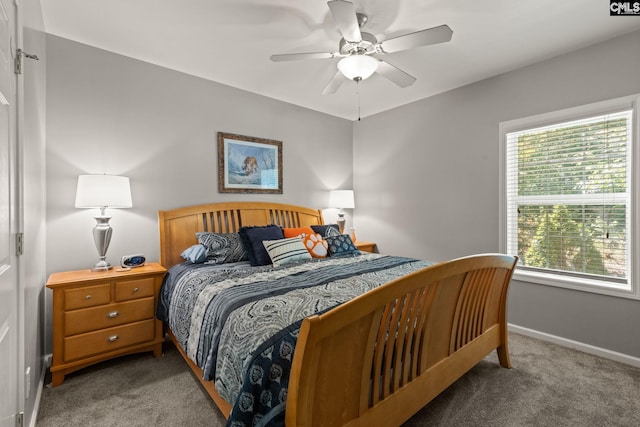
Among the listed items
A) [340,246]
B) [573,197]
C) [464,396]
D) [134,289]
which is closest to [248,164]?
[340,246]

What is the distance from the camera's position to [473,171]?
3400 millimetres

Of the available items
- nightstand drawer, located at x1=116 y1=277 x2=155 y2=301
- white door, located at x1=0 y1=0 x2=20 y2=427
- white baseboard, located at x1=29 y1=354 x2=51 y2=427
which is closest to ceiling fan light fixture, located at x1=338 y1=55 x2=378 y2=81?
white door, located at x1=0 y1=0 x2=20 y2=427

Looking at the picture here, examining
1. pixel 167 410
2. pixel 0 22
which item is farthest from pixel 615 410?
pixel 0 22

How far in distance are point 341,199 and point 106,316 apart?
2879mm

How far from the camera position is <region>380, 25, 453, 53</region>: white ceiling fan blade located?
5.97 ft

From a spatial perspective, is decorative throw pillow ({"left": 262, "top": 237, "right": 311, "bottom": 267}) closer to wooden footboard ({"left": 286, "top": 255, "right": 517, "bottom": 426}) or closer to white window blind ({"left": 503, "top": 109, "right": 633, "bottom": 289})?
wooden footboard ({"left": 286, "top": 255, "right": 517, "bottom": 426})

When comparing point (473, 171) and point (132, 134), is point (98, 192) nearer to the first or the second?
point (132, 134)

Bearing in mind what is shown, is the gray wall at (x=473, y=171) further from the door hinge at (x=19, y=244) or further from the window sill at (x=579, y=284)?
the door hinge at (x=19, y=244)

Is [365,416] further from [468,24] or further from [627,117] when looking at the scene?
[627,117]

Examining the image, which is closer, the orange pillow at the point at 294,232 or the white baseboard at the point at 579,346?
the white baseboard at the point at 579,346

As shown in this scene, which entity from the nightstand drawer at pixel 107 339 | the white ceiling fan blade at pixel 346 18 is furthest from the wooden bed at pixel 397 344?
the white ceiling fan blade at pixel 346 18

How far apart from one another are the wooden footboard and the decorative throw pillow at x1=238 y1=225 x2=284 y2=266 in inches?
61.5

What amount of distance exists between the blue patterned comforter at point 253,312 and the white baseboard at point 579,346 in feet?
4.36

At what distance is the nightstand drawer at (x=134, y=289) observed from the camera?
7.82 feet
